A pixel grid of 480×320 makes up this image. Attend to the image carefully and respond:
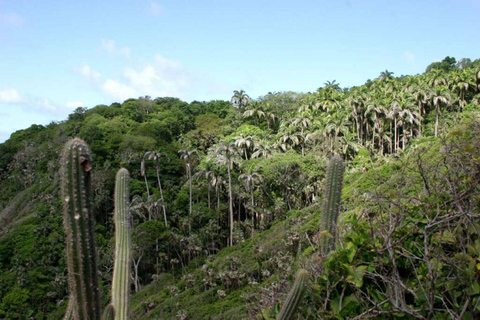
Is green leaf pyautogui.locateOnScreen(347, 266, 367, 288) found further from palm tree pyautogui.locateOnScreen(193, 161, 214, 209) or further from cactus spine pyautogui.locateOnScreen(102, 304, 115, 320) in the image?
palm tree pyautogui.locateOnScreen(193, 161, 214, 209)

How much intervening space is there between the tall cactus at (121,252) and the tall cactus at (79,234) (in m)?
0.73

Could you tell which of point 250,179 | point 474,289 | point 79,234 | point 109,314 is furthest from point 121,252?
point 250,179

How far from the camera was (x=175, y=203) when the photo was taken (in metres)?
37.5

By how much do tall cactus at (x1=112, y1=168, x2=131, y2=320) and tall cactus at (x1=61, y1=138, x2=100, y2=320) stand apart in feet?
2.41

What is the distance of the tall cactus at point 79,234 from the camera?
385cm

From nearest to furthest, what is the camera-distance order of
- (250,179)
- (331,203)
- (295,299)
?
(295,299) < (331,203) < (250,179)

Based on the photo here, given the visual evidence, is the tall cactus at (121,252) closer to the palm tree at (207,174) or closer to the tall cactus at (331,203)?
the tall cactus at (331,203)

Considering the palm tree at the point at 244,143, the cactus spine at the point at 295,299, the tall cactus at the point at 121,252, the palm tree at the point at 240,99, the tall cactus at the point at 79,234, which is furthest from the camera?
the palm tree at the point at 240,99

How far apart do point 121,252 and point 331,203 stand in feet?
7.91

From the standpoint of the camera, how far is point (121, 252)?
16.3 feet

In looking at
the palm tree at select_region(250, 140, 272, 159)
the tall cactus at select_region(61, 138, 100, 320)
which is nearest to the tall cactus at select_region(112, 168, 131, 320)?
the tall cactus at select_region(61, 138, 100, 320)

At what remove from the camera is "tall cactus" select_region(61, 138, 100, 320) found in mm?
3854

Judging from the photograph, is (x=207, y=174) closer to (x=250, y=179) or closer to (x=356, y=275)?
(x=250, y=179)

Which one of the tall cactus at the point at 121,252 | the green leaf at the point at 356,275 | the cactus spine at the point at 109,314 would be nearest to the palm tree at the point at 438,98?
the tall cactus at the point at 121,252
